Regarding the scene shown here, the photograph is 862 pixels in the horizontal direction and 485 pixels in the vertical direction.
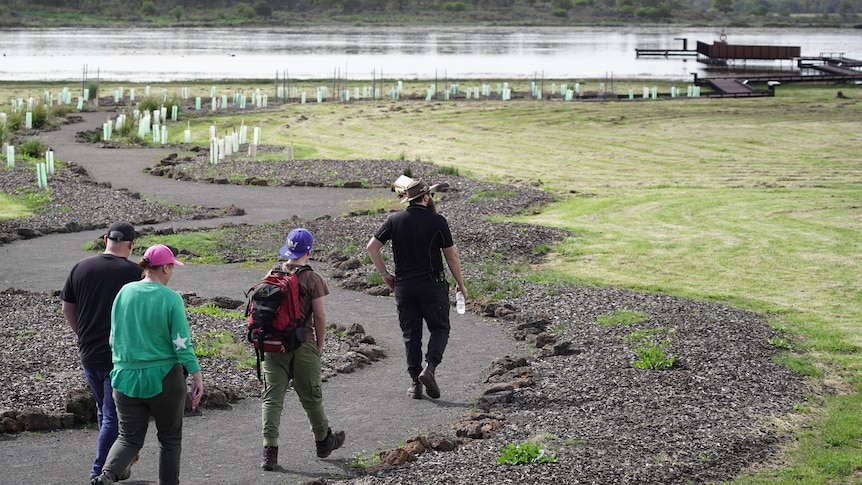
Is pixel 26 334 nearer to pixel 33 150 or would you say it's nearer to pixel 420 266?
pixel 420 266

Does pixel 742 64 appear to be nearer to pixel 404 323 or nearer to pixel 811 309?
pixel 811 309

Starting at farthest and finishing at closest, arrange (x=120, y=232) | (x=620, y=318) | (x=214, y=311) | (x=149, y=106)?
(x=149, y=106)
(x=214, y=311)
(x=620, y=318)
(x=120, y=232)

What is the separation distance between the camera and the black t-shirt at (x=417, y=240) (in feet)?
38.3

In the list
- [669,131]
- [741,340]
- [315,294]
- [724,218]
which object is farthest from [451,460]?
[669,131]

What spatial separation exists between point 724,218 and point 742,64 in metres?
63.7

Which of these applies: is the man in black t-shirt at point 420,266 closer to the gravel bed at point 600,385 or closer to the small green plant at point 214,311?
the gravel bed at point 600,385

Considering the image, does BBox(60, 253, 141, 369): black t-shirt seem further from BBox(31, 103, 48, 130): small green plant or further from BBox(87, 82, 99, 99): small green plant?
BBox(87, 82, 99, 99): small green plant

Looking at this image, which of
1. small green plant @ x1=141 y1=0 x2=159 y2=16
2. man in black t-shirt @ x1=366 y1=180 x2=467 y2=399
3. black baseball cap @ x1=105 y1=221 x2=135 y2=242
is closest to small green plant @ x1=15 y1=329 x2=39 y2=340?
man in black t-shirt @ x1=366 y1=180 x2=467 y2=399

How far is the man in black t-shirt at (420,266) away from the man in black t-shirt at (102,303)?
3117 mm

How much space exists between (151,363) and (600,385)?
575cm

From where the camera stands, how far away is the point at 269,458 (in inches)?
388

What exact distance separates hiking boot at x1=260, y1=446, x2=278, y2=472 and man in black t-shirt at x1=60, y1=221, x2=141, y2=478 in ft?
4.43

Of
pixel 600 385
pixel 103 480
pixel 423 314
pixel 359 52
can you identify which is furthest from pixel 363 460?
pixel 359 52

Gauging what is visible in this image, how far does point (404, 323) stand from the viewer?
12023mm
